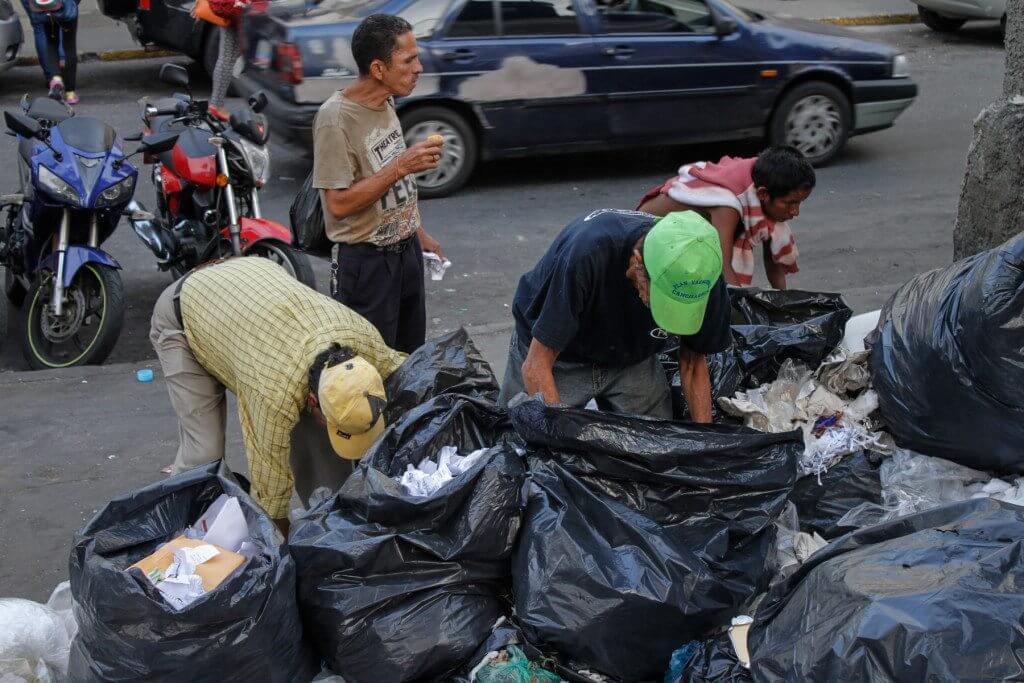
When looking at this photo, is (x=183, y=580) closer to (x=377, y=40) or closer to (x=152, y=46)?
(x=377, y=40)

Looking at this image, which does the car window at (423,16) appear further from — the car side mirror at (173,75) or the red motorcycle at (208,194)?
the car side mirror at (173,75)

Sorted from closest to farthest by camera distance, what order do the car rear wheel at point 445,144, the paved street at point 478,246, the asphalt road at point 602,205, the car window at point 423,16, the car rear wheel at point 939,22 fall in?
the paved street at point 478,246, the asphalt road at point 602,205, the car window at point 423,16, the car rear wheel at point 445,144, the car rear wheel at point 939,22

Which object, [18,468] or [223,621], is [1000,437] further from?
[18,468]

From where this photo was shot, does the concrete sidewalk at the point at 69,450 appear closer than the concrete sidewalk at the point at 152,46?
Yes

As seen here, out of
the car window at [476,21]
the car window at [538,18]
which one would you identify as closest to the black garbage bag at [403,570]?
the car window at [476,21]

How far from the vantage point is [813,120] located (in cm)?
841

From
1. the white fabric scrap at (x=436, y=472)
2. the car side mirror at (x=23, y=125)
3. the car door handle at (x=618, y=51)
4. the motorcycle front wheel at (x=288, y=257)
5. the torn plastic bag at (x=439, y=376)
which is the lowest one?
the motorcycle front wheel at (x=288, y=257)

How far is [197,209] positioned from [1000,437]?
418 cm

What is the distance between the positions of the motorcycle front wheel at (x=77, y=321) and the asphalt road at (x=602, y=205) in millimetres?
308

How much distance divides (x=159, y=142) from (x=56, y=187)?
54cm

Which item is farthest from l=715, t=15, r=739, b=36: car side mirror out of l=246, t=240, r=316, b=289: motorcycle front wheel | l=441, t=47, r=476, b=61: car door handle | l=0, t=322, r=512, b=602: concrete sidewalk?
l=246, t=240, r=316, b=289: motorcycle front wheel

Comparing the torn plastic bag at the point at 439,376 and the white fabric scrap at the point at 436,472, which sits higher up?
the torn plastic bag at the point at 439,376

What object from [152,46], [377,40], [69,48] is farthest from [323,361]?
[152,46]

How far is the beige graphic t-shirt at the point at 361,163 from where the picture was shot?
13.7ft
